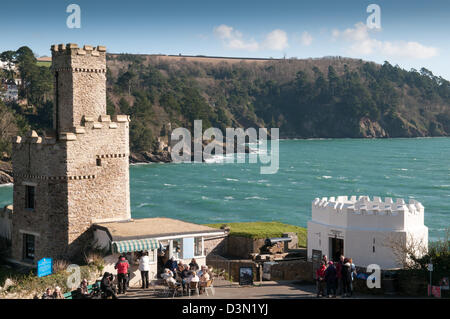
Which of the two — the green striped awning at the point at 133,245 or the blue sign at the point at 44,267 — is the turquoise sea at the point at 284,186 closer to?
the green striped awning at the point at 133,245

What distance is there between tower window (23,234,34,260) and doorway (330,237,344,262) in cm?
1386

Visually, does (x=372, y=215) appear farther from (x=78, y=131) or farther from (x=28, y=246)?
(x=28, y=246)

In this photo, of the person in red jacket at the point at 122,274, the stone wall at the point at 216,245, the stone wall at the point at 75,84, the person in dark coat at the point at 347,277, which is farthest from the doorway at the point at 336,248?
the stone wall at the point at 75,84

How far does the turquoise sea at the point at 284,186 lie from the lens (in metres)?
79.4

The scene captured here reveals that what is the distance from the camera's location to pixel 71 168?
28109 millimetres

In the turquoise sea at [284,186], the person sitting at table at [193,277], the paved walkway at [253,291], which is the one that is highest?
the person sitting at table at [193,277]

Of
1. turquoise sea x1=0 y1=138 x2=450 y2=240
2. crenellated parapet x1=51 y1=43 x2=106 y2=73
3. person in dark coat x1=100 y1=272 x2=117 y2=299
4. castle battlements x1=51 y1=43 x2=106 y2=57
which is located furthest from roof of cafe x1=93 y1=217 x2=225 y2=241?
turquoise sea x1=0 y1=138 x2=450 y2=240

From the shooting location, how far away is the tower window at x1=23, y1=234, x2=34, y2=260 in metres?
29.6

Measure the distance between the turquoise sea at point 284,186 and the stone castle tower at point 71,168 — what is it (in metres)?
38.2

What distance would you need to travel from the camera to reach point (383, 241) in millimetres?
27594

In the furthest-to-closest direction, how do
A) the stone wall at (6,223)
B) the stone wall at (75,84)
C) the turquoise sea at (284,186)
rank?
1. the turquoise sea at (284,186)
2. the stone wall at (6,223)
3. the stone wall at (75,84)

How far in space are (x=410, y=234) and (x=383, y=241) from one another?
1.27 m

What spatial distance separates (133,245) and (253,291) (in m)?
5.12
